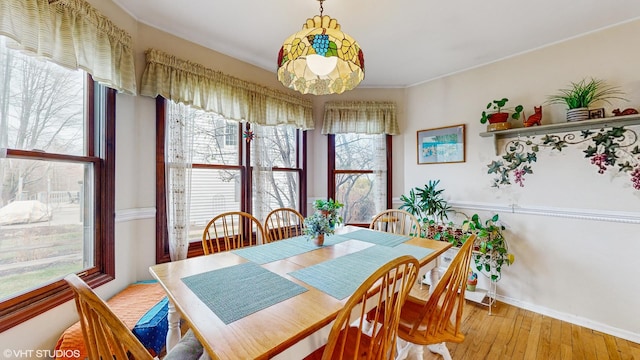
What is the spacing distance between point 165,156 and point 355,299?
2.11 metres

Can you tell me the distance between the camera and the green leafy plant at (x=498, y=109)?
2.44 m

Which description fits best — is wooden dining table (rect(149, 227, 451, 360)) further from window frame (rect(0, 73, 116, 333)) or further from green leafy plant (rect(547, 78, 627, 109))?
green leafy plant (rect(547, 78, 627, 109))

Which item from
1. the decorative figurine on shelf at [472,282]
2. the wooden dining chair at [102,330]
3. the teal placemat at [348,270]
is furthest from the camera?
the decorative figurine on shelf at [472,282]

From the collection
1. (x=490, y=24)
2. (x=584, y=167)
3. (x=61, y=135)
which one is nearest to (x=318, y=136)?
(x=490, y=24)

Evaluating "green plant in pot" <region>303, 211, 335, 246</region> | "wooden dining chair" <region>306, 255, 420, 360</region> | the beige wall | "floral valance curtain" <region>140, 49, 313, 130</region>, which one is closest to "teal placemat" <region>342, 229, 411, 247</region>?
"green plant in pot" <region>303, 211, 335, 246</region>

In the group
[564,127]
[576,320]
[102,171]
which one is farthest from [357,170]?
[102,171]

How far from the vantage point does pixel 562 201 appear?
7.50 feet

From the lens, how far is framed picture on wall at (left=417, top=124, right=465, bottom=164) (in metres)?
2.91

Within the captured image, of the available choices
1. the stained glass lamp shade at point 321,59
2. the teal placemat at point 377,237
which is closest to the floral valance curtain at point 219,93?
the stained glass lamp shade at point 321,59

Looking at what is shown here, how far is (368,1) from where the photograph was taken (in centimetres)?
179

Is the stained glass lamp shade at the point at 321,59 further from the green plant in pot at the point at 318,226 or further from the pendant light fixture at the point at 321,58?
the green plant in pot at the point at 318,226

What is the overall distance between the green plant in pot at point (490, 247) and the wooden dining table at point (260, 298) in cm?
101

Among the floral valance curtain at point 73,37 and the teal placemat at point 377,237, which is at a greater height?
the floral valance curtain at point 73,37

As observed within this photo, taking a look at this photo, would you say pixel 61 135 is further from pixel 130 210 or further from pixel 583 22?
pixel 583 22
